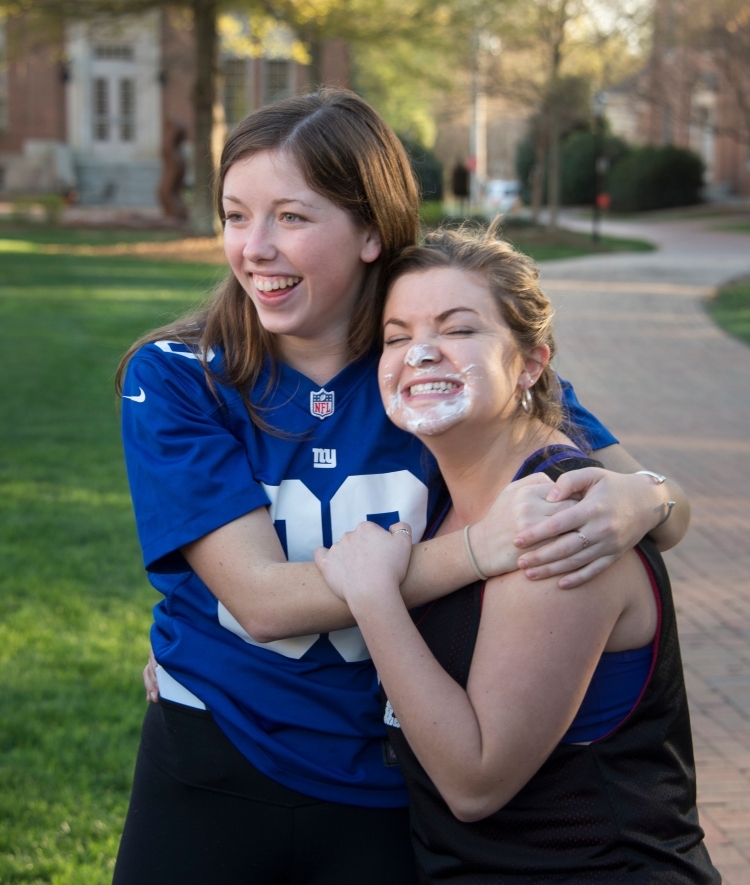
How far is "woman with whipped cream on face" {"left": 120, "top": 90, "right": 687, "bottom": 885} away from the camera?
5.75ft

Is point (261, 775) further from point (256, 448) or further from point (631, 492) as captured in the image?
point (631, 492)

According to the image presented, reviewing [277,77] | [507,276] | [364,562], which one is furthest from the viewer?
[277,77]

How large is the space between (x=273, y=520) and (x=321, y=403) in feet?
0.76

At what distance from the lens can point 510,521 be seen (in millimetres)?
1619

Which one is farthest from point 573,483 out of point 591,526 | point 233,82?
point 233,82

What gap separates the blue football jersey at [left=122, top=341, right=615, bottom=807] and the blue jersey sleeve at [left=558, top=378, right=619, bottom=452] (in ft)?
0.99

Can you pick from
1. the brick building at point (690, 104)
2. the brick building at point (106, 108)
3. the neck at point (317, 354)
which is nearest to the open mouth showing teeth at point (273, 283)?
the neck at point (317, 354)

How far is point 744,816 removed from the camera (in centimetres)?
344

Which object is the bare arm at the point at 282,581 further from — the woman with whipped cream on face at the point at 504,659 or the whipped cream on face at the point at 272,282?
the whipped cream on face at the point at 272,282

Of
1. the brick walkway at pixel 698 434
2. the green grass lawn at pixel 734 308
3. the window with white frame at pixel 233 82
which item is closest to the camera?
the brick walkway at pixel 698 434

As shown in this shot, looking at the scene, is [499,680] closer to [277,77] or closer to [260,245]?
[260,245]

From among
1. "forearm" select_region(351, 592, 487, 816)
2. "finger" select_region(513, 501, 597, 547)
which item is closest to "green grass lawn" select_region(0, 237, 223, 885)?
"forearm" select_region(351, 592, 487, 816)

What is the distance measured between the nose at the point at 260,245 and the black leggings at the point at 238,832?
2.60 feet

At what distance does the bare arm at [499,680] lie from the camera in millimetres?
1566
